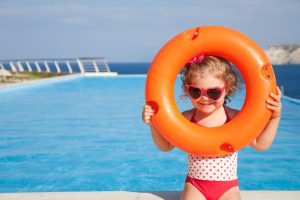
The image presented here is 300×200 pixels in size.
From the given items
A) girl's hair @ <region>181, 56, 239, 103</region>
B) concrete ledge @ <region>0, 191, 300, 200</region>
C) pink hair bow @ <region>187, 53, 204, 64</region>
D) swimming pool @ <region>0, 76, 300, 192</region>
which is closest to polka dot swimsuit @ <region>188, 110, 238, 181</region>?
concrete ledge @ <region>0, 191, 300, 200</region>

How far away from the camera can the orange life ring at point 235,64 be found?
71.4 inches

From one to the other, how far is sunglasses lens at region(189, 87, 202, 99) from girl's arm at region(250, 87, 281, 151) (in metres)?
0.31

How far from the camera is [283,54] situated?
118062mm

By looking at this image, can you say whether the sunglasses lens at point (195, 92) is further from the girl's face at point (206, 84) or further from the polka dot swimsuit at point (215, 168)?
the polka dot swimsuit at point (215, 168)

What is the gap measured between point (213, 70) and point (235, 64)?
107 mm

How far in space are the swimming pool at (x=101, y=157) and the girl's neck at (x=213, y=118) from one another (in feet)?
5.99

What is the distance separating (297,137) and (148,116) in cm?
443

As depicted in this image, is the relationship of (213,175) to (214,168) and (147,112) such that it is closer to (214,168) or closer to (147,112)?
(214,168)

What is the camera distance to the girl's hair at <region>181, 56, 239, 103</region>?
188 centimetres

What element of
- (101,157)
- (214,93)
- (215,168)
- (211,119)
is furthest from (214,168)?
(101,157)

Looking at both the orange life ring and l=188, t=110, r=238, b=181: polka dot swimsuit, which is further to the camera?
l=188, t=110, r=238, b=181: polka dot swimsuit

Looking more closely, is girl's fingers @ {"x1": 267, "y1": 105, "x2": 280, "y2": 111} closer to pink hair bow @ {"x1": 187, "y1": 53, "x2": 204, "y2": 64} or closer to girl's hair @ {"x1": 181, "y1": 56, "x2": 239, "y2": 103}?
girl's hair @ {"x1": 181, "y1": 56, "x2": 239, "y2": 103}

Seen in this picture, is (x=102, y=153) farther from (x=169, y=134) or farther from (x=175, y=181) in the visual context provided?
(x=169, y=134)

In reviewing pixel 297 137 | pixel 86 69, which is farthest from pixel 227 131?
pixel 86 69
